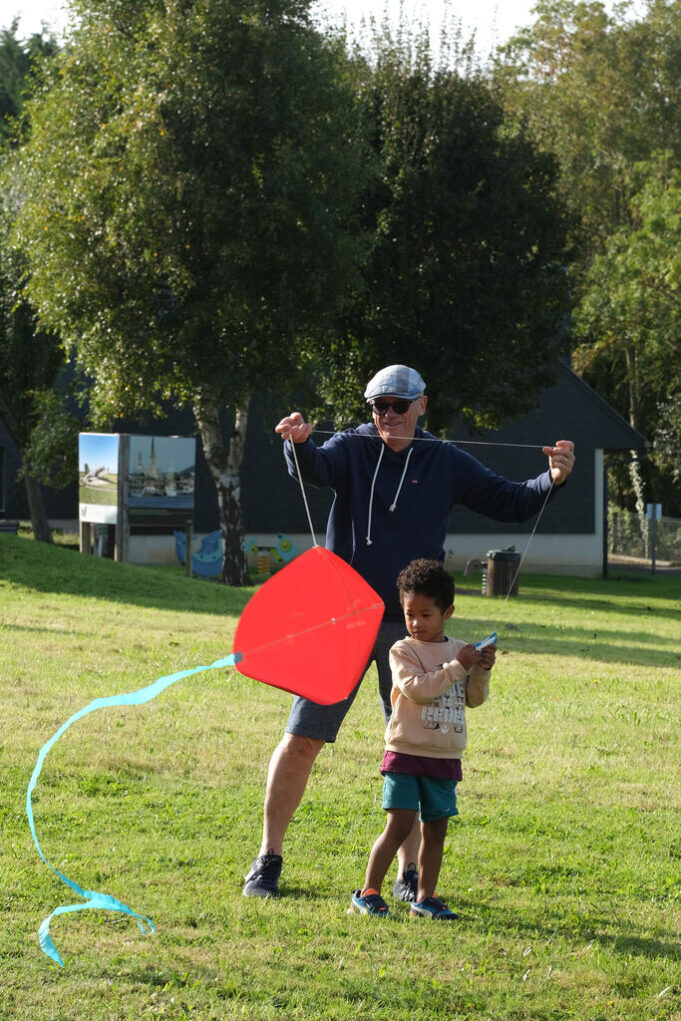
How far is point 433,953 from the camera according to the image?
4270 mm

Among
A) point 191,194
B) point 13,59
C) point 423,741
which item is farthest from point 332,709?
point 13,59

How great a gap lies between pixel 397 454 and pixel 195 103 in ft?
52.9

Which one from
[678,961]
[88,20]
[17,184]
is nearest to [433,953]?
[678,961]

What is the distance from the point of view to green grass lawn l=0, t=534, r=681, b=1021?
3.90 meters

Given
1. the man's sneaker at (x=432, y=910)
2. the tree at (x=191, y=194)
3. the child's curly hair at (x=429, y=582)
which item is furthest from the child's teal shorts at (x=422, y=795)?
the tree at (x=191, y=194)

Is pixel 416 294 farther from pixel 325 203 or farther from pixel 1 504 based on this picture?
pixel 1 504

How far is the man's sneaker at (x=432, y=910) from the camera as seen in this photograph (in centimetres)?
464

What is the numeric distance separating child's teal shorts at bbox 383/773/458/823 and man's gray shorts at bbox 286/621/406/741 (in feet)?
1.10

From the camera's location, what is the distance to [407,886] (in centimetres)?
498

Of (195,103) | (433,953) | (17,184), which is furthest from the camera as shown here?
(17,184)

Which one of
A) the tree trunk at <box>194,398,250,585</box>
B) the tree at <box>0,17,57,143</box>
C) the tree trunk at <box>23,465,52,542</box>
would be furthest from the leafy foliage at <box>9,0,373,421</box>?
the tree at <box>0,17,57,143</box>

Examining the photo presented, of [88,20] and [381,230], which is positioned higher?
[88,20]

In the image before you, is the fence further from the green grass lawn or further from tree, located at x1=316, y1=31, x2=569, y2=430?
the green grass lawn

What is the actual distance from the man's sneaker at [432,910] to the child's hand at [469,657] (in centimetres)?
91
